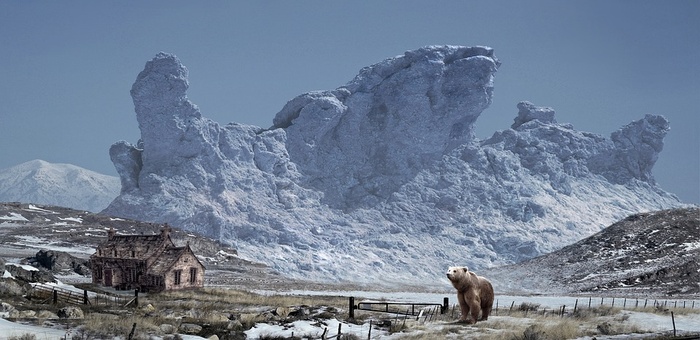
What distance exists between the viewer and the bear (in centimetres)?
2600

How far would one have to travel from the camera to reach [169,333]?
23.0m

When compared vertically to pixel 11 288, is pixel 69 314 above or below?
below

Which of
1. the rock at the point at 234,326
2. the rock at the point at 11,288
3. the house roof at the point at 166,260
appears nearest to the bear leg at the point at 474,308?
the rock at the point at 234,326

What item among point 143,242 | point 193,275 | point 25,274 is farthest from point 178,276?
point 25,274

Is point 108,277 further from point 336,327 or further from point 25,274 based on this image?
point 336,327

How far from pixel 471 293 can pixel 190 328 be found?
11394 mm

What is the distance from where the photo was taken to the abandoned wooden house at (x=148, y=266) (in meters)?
55.8

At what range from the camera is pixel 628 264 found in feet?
296

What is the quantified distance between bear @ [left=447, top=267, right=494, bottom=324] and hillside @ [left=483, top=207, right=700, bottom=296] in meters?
49.8

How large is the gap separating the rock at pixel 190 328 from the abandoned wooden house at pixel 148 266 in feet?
102

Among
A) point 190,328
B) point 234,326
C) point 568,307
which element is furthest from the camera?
point 568,307

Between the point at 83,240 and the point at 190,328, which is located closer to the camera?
the point at 190,328

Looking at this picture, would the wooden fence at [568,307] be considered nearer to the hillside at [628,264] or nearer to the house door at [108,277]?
the hillside at [628,264]

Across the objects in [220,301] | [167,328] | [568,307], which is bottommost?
[220,301]
